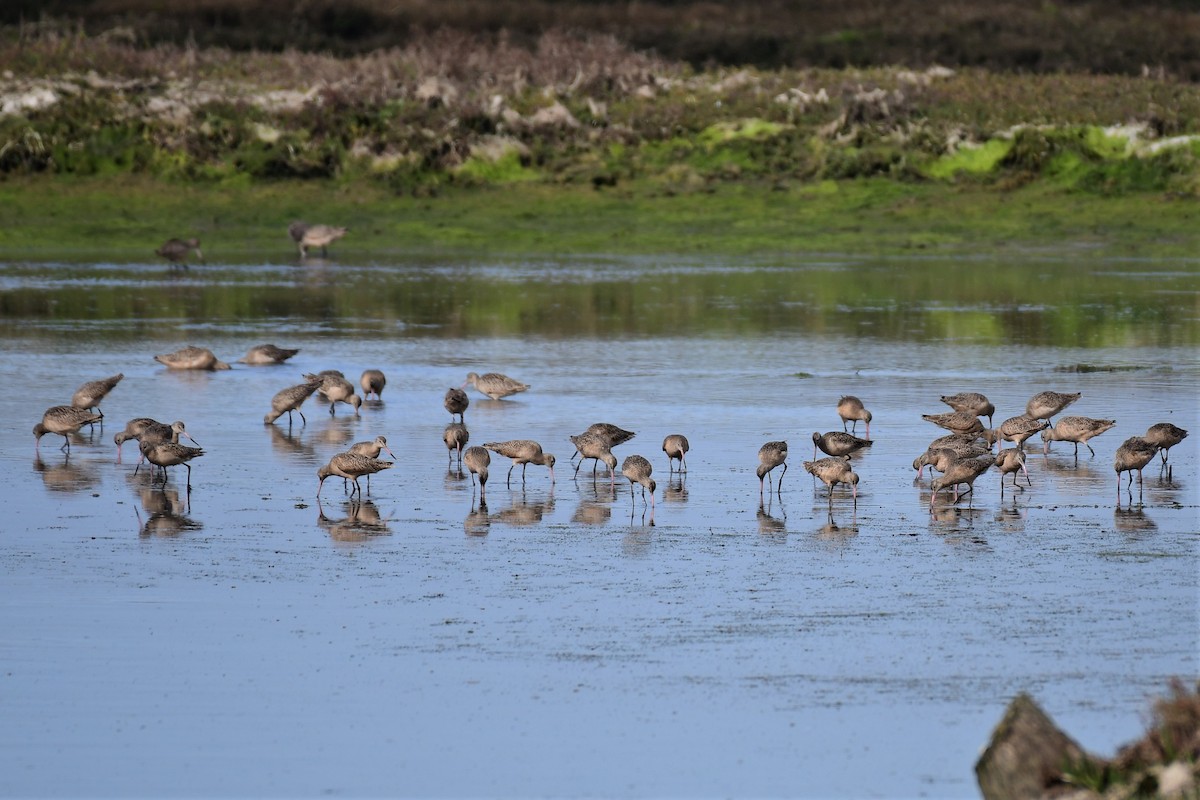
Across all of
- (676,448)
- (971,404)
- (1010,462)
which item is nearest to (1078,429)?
(971,404)

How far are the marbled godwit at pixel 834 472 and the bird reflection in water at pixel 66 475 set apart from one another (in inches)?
200

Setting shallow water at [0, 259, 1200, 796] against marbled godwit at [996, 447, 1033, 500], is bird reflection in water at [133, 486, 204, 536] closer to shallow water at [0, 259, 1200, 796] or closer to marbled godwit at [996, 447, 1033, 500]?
shallow water at [0, 259, 1200, 796]

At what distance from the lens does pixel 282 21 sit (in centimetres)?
5684

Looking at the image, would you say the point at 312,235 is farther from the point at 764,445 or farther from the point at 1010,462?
the point at 1010,462

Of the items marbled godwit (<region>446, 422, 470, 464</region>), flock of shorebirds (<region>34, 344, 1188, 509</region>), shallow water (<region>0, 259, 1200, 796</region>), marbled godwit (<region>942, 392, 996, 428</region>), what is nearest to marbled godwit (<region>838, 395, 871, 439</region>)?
flock of shorebirds (<region>34, 344, 1188, 509</region>)

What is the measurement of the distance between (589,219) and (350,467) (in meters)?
24.6

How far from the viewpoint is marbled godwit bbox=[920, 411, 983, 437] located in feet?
53.2

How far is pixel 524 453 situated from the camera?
15.0 m

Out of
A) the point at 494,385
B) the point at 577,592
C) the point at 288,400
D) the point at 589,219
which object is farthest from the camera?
the point at 589,219

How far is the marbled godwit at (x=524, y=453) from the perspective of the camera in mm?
14969

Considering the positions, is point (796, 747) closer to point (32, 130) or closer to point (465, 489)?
point (465, 489)

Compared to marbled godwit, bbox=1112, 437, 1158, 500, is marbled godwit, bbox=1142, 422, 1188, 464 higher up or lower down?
higher up

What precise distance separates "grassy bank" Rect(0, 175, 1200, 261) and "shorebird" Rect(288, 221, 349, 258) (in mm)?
478

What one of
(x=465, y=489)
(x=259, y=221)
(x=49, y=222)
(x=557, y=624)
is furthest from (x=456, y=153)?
(x=557, y=624)
